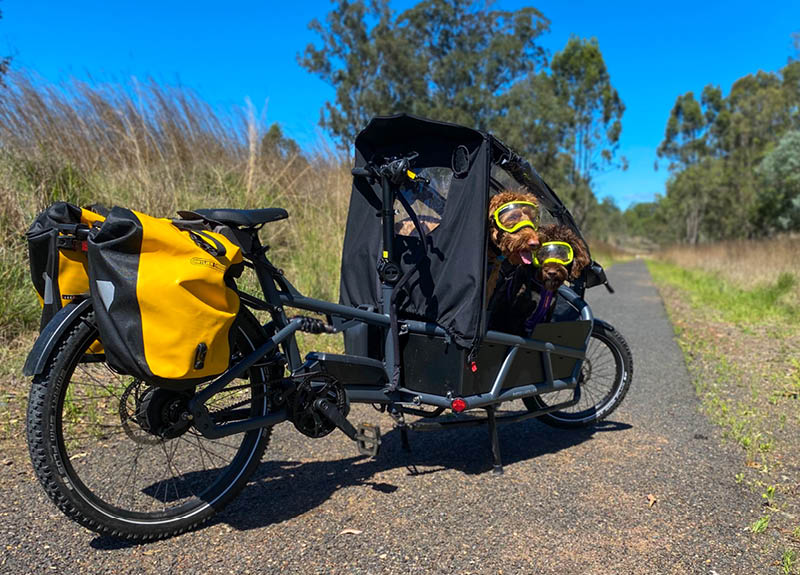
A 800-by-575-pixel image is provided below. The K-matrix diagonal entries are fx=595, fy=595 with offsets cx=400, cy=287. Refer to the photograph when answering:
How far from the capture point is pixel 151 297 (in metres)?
2.16

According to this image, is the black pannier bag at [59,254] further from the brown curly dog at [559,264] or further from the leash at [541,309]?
the leash at [541,309]

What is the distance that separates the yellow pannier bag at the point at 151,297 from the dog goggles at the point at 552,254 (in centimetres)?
173

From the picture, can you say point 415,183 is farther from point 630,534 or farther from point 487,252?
point 630,534

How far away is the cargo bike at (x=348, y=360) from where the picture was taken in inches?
95.7

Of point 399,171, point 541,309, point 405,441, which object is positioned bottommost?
point 405,441

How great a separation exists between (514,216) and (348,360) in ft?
3.74

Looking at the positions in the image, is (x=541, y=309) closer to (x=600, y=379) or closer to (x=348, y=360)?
(x=600, y=379)

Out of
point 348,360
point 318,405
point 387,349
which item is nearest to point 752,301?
point 387,349

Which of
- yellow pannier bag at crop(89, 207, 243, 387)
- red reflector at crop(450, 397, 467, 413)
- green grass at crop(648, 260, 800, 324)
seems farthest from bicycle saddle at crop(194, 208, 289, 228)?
green grass at crop(648, 260, 800, 324)

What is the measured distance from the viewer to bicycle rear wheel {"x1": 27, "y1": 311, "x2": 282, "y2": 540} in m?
2.28

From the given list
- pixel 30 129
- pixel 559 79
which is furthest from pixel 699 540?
pixel 559 79

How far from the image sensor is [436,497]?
3033mm

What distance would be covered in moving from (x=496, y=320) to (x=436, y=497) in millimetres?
1116

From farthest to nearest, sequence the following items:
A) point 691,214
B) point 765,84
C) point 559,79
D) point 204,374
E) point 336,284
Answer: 1. point 691,214
2. point 765,84
3. point 559,79
4. point 336,284
5. point 204,374
